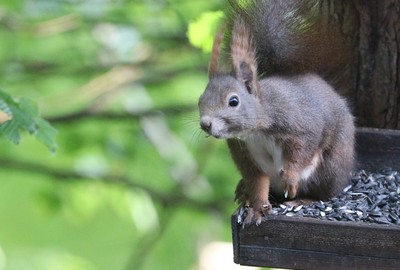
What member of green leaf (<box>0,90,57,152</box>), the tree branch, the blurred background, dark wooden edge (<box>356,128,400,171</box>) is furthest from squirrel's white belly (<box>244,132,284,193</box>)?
the tree branch

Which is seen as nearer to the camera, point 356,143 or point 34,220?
point 356,143

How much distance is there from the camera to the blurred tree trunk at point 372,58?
3.10 m

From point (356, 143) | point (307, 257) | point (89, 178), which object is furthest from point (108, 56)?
point (307, 257)

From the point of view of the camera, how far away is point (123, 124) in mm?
4984

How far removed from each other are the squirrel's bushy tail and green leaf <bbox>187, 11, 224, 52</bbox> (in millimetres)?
194

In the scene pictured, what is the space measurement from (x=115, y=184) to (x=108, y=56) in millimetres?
650

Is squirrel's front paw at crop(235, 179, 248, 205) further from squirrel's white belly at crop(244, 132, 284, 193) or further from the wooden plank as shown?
the wooden plank

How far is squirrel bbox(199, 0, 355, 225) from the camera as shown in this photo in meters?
2.55

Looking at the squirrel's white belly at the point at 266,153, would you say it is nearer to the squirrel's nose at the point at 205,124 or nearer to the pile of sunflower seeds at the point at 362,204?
the pile of sunflower seeds at the point at 362,204

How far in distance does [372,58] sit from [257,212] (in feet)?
3.02

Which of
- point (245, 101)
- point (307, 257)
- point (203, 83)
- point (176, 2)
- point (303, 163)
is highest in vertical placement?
point (176, 2)

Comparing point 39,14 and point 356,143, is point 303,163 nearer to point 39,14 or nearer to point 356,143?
point 356,143

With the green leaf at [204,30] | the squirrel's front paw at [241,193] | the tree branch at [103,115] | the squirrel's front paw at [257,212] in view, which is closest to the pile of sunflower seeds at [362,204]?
the squirrel's front paw at [257,212]

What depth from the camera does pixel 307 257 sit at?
2373 millimetres
